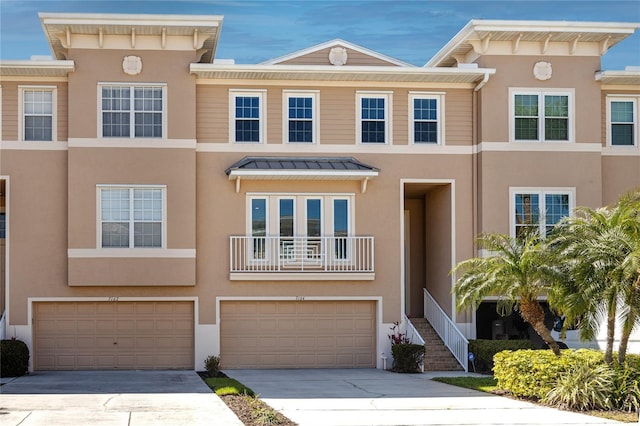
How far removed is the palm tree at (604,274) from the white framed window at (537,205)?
7.65m

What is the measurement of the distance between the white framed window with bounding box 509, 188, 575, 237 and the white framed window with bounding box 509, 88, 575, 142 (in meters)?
1.56

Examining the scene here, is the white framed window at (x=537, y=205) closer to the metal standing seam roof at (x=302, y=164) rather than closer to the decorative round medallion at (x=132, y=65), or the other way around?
the metal standing seam roof at (x=302, y=164)

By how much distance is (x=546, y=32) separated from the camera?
26781 mm

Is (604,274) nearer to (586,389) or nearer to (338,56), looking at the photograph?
(586,389)

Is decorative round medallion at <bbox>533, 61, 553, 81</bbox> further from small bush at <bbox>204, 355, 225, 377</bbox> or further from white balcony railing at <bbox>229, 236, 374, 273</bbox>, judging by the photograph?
small bush at <bbox>204, 355, 225, 377</bbox>

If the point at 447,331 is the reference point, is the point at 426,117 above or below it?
above

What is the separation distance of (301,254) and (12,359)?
853cm

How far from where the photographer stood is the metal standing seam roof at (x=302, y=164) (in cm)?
2641

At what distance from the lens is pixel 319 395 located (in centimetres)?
2008

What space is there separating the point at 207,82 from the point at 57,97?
4.34 meters

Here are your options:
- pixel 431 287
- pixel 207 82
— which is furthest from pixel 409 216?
pixel 207 82

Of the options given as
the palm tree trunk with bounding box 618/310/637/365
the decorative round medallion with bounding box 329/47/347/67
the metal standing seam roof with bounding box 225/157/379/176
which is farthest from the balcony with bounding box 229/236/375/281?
the palm tree trunk with bounding box 618/310/637/365

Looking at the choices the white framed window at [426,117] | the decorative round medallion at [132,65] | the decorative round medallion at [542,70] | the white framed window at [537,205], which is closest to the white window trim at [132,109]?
the decorative round medallion at [132,65]

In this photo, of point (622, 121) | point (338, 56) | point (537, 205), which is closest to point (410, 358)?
point (537, 205)
